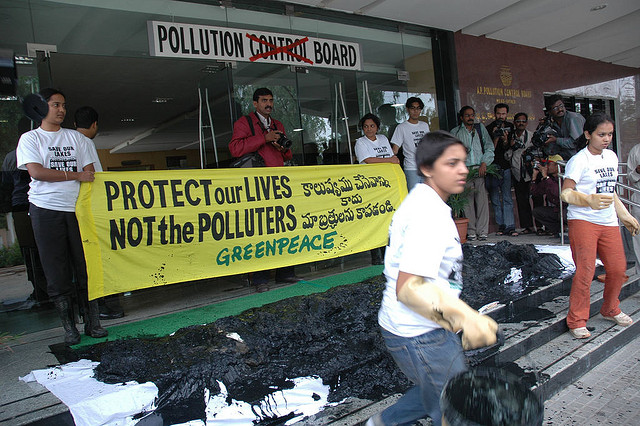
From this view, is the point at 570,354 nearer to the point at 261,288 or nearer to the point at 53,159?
the point at 261,288

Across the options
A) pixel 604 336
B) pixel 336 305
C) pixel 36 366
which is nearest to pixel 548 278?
pixel 604 336

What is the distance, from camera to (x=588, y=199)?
3.59 m

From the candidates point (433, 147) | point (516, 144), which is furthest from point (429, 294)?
point (516, 144)

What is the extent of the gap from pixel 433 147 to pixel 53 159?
3.22m

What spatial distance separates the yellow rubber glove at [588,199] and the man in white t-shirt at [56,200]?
3940mm

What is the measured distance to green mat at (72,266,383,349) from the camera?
3.97 metres

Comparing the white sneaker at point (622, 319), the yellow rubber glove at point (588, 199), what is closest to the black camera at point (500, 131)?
the white sneaker at point (622, 319)

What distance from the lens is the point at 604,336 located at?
388cm

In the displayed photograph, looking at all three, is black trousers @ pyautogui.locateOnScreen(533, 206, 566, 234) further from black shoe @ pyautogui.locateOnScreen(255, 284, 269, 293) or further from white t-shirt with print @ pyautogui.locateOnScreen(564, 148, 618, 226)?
black shoe @ pyautogui.locateOnScreen(255, 284, 269, 293)

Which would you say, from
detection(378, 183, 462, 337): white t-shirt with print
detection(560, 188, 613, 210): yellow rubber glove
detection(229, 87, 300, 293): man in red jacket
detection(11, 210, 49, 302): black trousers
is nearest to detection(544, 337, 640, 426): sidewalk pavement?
detection(560, 188, 613, 210): yellow rubber glove

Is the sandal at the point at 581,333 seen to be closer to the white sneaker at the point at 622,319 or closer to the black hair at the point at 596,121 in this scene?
the white sneaker at the point at 622,319

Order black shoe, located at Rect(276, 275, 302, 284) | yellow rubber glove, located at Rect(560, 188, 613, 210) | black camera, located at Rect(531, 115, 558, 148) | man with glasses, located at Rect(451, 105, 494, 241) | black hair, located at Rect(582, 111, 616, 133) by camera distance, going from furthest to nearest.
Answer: man with glasses, located at Rect(451, 105, 494, 241) < black camera, located at Rect(531, 115, 558, 148) < black shoe, located at Rect(276, 275, 302, 284) < black hair, located at Rect(582, 111, 616, 133) < yellow rubber glove, located at Rect(560, 188, 613, 210)

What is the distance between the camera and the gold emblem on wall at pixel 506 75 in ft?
29.8

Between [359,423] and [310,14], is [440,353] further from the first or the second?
[310,14]
